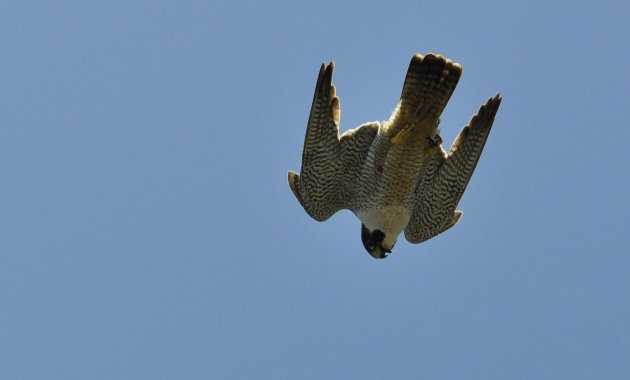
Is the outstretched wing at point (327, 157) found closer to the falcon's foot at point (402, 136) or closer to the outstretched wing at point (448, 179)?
the falcon's foot at point (402, 136)

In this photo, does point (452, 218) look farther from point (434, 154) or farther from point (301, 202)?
point (301, 202)

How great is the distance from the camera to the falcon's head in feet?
49.8

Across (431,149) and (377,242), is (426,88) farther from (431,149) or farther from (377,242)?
(377,242)

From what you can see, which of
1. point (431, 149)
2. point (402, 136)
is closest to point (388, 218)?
point (431, 149)

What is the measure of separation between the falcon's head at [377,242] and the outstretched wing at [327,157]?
572 mm

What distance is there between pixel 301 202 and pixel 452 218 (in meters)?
2.42

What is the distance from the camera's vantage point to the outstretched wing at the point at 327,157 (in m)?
13.8

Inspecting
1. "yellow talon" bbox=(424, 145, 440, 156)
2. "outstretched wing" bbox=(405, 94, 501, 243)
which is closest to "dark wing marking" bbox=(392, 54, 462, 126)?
"yellow talon" bbox=(424, 145, 440, 156)

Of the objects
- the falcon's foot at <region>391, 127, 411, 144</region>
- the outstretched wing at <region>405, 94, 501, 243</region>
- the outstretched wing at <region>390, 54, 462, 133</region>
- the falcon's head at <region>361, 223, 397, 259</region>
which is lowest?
the falcon's head at <region>361, 223, 397, 259</region>

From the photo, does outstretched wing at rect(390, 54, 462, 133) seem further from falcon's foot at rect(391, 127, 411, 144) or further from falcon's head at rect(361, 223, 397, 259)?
falcon's head at rect(361, 223, 397, 259)

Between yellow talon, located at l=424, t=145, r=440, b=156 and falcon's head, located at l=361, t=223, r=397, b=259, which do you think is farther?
falcon's head, located at l=361, t=223, r=397, b=259

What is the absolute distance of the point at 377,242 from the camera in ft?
50.0

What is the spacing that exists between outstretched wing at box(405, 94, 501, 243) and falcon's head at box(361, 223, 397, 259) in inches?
19.5

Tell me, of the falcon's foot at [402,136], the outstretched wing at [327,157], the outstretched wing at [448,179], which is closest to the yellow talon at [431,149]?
the outstretched wing at [448,179]
